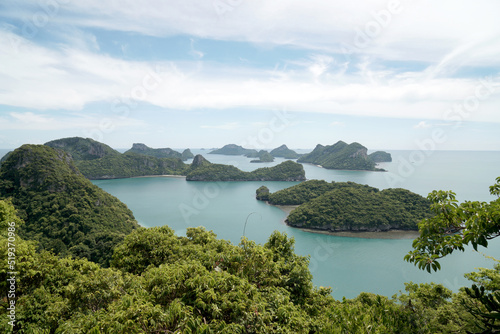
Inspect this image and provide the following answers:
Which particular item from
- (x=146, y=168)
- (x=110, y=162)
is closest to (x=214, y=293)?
(x=146, y=168)

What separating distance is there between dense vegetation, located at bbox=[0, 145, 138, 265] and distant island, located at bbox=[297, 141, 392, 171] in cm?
10541

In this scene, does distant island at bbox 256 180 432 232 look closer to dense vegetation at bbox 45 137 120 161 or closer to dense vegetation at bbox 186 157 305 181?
dense vegetation at bbox 186 157 305 181

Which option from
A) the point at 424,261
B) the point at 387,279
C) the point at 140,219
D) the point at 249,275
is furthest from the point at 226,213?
the point at 424,261

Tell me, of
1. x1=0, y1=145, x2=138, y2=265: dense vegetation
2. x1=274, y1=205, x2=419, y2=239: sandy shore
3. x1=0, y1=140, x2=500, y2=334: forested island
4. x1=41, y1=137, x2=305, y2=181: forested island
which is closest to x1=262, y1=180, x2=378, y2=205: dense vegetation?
x1=274, y1=205, x2=419, y2=239: sandy shore

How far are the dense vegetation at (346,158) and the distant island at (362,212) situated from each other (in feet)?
242

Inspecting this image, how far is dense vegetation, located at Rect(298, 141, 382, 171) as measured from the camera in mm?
114812

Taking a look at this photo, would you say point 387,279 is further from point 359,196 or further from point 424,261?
point 424,261

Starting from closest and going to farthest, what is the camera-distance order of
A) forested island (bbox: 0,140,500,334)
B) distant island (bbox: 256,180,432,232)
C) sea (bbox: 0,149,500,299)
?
forested island (bbox: 0,140,500,334) → sea (bbox: 0,149,500,299) → distant island (bbox: 256,180,432,232)

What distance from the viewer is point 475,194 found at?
53.6 m

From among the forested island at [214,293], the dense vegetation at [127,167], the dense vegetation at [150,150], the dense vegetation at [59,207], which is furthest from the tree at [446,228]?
the dense vegetation at [150,150]

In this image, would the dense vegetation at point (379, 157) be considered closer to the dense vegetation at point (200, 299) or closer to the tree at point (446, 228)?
the dense vegetation at point (200, 299)

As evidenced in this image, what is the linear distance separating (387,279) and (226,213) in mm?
30063

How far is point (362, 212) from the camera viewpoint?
39250 mm

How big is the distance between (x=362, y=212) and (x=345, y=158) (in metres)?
88.9
